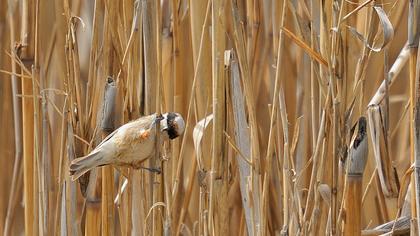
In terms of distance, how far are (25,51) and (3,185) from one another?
1.20ft

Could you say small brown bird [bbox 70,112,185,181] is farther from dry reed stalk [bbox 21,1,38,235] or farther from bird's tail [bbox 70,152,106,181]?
dry reed stalk [bbox 21,1,38,235]

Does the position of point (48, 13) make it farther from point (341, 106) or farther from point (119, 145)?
point (341, 106)

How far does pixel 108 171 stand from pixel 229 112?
172 millimetres

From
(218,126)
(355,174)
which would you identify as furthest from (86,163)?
(355,174)

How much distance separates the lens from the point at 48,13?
138 centimetres

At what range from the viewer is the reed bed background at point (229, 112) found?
0.79 meters

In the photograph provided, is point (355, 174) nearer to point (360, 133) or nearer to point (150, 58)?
point (360, 133)

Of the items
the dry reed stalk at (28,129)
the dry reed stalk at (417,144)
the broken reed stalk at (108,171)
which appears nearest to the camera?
the dry reed stalk at (417,144)

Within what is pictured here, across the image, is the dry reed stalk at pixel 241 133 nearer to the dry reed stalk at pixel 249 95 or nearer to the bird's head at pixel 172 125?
the dry reed stalk at pixel 249 95

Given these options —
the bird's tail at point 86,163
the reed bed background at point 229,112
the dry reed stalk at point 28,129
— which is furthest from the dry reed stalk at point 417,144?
the dry reed stalk at point 28,129

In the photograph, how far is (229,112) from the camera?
97 centimetres

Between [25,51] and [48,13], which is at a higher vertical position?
[48,13]

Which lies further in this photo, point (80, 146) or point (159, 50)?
point (80, 146)

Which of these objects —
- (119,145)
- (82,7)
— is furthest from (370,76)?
(119,145)
